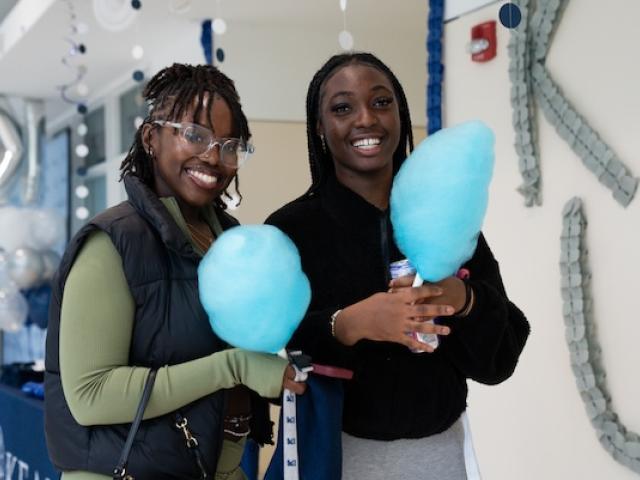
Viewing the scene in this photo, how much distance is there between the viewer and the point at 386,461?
1293 mm

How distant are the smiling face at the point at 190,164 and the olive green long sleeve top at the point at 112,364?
182 millimetres

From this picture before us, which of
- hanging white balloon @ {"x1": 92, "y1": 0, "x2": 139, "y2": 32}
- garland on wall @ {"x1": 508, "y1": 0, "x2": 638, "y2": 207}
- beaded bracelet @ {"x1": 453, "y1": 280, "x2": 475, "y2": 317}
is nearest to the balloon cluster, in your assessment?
hanging white balloon @ {"x1": 92, "y1": 0, "x2": 139, "y2": 32}

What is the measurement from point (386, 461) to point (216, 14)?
366 centimetres

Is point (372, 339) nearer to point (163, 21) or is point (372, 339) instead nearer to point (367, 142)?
point (367, 142)

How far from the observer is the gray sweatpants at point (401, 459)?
50.9 inches

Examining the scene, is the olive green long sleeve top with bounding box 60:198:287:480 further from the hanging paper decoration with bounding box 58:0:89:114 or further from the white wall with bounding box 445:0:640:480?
the hanging paper decoration with bounding box 58:0:89:114

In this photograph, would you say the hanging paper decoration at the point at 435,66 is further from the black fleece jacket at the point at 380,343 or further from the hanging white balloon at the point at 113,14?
the black fleece jacket at the point at 380,343

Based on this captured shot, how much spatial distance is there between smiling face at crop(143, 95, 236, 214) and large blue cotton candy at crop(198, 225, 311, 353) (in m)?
0.18

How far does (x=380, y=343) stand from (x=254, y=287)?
261 mm

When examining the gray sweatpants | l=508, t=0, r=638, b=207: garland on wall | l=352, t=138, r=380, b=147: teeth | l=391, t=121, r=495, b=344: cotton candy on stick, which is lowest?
the gray sweatpants

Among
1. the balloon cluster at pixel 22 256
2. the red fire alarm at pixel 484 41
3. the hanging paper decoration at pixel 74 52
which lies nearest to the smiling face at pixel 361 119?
the red fire alarm at pixel 484 41

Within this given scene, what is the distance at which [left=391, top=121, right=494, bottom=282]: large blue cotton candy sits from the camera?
1.16 metres

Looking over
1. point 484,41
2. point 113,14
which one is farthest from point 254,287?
point 113,14

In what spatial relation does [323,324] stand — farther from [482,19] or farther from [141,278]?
[482,19]
